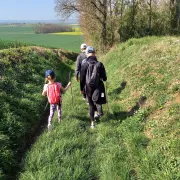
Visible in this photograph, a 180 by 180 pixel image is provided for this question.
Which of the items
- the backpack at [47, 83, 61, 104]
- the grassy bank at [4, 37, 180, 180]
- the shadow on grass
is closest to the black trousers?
the grassy bank at [4, 37, 180, 180]

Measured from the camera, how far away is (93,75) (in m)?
6.82

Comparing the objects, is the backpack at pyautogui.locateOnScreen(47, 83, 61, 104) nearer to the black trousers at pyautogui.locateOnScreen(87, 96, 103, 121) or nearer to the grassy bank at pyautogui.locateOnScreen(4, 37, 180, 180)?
the grassy bank at pyautogui.locateOnScreen(4, 37, 180, 180)

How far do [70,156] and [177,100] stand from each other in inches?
122

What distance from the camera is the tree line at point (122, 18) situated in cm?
2247

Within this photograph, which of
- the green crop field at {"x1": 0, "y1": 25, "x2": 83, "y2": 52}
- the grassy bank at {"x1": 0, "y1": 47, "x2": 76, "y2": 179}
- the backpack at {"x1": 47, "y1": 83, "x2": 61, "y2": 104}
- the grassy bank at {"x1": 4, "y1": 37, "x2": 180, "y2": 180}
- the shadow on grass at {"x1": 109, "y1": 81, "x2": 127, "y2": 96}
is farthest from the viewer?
the green crop field at {"x1": 0, "y1": 25, "x2": 83, "y2": 52}

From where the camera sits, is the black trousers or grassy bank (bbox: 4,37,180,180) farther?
the black trousers

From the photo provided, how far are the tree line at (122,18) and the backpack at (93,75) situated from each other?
16862 mm

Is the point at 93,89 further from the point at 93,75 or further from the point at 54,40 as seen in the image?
the point at 54,40

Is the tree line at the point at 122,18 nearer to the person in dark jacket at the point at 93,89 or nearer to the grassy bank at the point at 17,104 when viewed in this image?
the grassy bank at the point at 17,104

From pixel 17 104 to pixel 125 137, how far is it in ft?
13.1

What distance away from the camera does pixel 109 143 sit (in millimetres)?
5773

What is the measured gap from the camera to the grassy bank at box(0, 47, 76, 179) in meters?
5.54

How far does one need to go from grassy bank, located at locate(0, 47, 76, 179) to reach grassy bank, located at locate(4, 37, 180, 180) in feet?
1.57

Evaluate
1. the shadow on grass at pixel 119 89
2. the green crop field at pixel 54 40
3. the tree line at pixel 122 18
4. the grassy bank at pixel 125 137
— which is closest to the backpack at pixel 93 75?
the grassy bank at pixel 125 137
